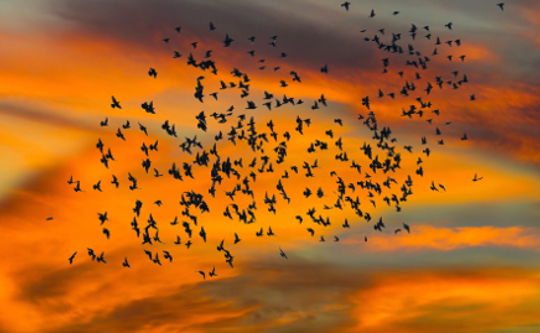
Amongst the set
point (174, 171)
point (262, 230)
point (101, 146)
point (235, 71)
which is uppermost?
point (235, 71)

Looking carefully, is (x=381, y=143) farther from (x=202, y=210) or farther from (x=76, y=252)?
(x=76, y=252)

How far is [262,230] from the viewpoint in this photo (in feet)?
247

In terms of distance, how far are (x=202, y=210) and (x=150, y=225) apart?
612 cm

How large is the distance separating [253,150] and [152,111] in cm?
1137

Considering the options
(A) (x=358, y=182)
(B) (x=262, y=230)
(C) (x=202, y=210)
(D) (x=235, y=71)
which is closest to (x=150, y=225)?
(C) (x=202, y=210)

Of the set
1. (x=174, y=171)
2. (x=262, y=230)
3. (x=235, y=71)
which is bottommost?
(x=262, y=230)

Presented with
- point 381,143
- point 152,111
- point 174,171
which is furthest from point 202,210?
point 381,143

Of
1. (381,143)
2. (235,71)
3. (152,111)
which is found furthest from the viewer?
(381,143)

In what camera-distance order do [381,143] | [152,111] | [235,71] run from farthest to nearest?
[381,143] → [235,71] → [152,111]

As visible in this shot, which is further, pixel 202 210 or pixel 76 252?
pixel 76 252

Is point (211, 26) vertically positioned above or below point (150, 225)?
above

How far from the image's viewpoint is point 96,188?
244 feet

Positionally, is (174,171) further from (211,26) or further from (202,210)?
(211,26)

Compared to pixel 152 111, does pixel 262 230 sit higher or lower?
lower
